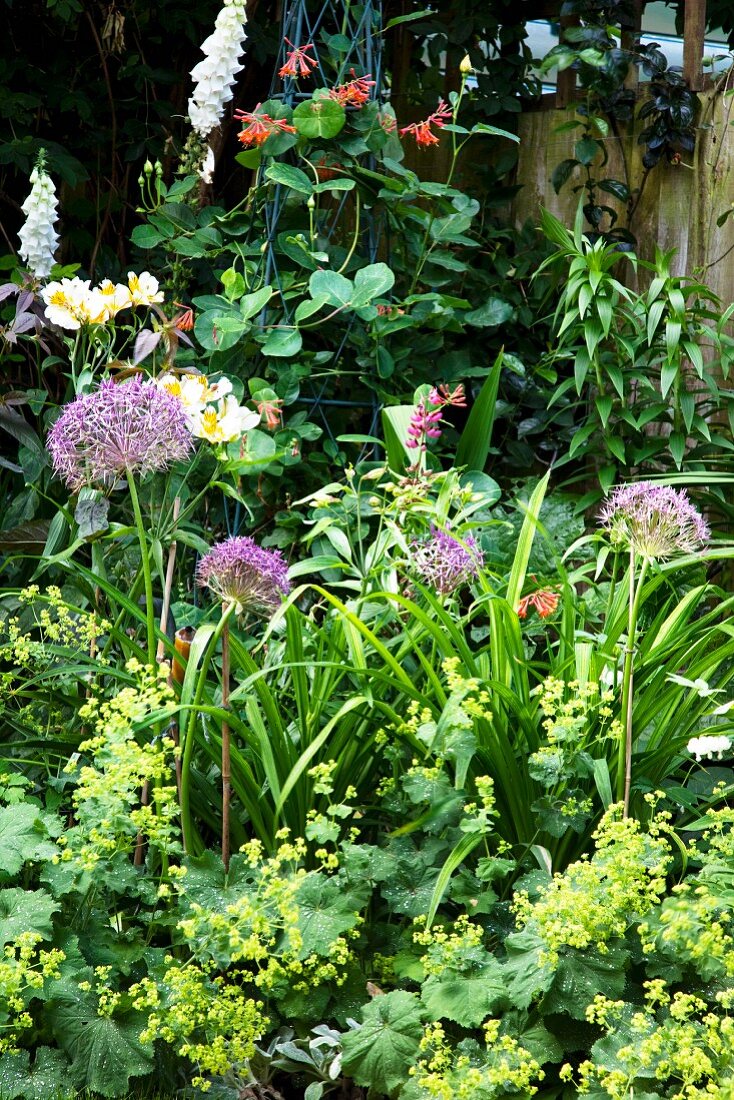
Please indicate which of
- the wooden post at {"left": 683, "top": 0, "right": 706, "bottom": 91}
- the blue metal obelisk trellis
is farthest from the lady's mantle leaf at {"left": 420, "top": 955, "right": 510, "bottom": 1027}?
the wooden post at {"left": 683, "top": 0, "right": 706, "bottom": 91}

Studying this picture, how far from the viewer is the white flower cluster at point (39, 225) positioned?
258cm

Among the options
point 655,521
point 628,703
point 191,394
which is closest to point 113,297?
point 191,394

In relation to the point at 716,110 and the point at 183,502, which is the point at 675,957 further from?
the point at 716,110

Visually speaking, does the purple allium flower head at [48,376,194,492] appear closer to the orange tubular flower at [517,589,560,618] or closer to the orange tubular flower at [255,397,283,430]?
the orange tubular flower at [255,397,283,430]

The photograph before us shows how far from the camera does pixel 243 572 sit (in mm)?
1740

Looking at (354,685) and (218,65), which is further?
(218,65)

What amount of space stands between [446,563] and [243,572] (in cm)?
39

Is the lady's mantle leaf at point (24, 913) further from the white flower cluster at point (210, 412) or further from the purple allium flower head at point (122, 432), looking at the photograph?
the white flower cluster at point (210, 412)

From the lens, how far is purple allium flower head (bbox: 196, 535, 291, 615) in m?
1.73

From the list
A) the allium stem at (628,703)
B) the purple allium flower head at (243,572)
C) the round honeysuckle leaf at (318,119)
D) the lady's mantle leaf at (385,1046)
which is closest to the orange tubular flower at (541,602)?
the allium stem at (628,703)

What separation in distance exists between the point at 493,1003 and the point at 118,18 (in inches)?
129

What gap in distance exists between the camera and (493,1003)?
1.60 meters

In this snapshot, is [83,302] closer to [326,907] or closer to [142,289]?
[142,289]

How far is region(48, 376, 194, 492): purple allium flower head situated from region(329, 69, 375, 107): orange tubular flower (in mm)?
1138
